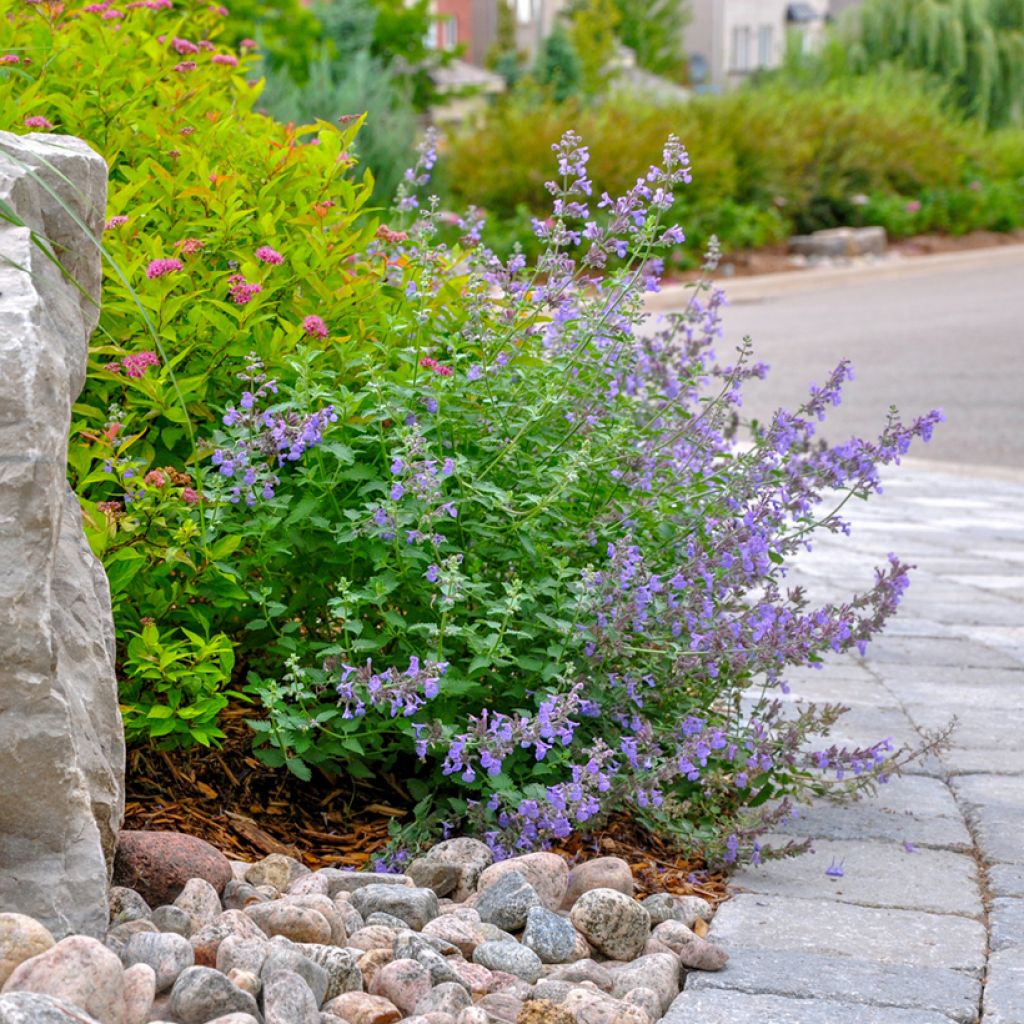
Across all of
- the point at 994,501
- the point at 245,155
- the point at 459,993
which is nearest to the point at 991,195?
the point at 994,501

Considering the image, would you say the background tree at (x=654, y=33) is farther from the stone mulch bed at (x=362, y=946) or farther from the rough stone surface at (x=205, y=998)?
the rough stone surface at (x=205, y=998)

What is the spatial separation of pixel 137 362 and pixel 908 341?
10808 millimetres

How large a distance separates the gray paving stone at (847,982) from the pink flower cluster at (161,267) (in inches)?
64.8

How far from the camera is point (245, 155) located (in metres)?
3.75

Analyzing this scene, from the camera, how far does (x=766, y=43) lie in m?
56.2

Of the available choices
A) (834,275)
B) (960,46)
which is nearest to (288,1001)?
(834,275)

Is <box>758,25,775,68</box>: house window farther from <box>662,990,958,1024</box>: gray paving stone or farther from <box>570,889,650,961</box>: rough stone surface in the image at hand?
<box>662,990,958,1024</box>: gray paving stone

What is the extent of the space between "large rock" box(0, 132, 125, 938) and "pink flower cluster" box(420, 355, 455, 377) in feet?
2.58

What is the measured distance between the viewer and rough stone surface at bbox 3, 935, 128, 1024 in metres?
2.04

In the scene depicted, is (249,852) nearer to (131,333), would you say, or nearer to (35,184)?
(131,333)

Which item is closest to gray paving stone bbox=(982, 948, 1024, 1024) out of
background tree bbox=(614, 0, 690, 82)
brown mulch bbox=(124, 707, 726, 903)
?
brown mulch bbox=(124, 707, 726, 903)

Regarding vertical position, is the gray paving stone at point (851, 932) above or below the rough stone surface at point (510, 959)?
below

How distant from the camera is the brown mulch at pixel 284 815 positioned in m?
3.06

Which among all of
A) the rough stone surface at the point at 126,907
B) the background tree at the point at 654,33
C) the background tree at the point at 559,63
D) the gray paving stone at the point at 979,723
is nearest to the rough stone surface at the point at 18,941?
the rough stone surface at the point at 126,907
